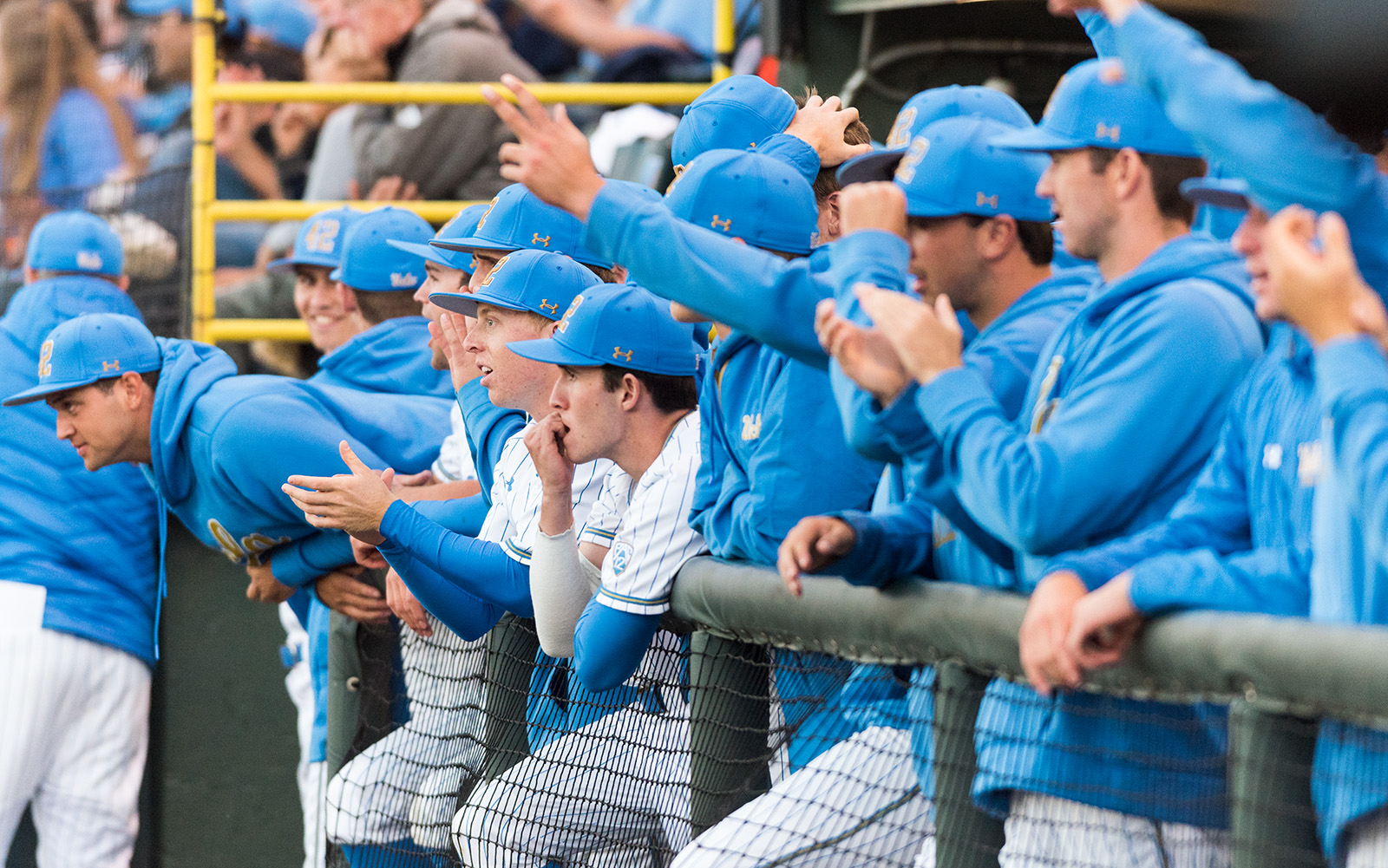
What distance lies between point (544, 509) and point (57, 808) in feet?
9.90

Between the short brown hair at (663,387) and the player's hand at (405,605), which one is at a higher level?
the short brown hair at (663,387)

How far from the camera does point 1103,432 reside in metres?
2.08

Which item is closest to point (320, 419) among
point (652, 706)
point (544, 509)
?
point (544, 509)

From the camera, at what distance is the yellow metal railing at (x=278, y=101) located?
635 cm

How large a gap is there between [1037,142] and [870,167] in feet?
1.86

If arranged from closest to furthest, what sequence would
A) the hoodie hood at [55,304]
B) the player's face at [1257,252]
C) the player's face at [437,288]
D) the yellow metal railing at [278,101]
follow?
the player's face at [1257,252] < the player's face at [437,288] < the hoodie hood at [55,304] < the yellow metal railing at [278,101]

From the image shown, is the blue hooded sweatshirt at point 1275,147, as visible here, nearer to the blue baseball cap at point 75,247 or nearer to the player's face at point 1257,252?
the player's face at point 1257,252

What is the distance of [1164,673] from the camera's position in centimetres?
181

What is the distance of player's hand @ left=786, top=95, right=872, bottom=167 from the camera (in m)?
3.67

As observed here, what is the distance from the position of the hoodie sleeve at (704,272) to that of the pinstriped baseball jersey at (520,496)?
3.21 ft

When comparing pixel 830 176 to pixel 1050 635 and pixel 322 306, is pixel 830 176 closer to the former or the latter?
pixel 1050 635

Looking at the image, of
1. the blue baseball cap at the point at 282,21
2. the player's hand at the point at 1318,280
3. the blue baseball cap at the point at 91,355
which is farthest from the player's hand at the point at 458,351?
the blue baseball cap at the point at 282,21

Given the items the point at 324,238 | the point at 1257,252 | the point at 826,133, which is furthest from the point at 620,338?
the point at 324,238

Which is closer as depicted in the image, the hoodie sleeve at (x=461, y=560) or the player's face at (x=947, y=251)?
the player's face at (x=947, y=251)
